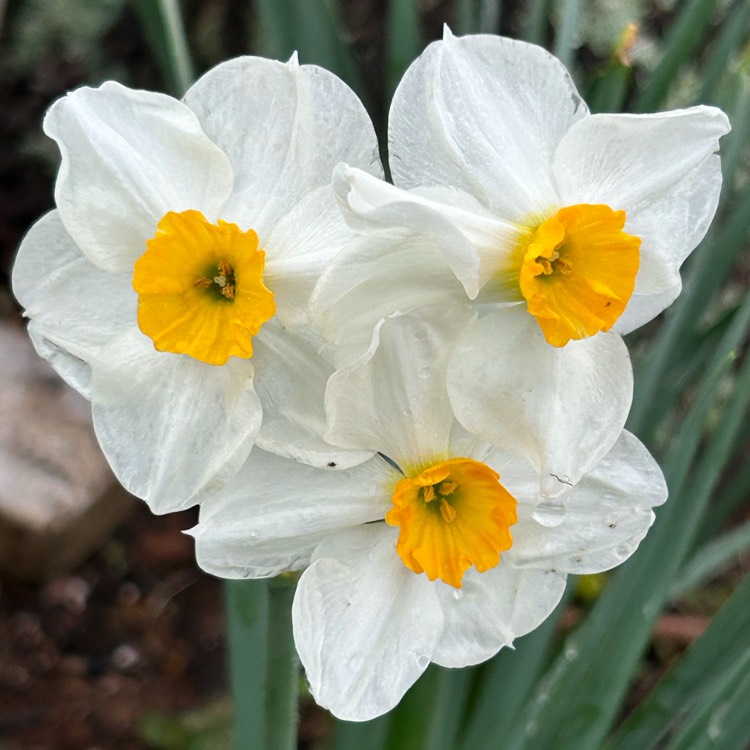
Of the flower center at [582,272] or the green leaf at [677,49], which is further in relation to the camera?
the green leaf at [677,49]

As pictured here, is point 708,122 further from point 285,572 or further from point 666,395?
point 666,395

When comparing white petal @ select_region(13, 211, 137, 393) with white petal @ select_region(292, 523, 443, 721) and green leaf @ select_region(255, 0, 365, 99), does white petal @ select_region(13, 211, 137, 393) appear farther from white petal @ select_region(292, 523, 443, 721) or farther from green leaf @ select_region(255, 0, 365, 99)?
green leaf @ select_region(255, 0, 365, 99)

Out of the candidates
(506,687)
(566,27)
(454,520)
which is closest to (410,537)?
(454,520)

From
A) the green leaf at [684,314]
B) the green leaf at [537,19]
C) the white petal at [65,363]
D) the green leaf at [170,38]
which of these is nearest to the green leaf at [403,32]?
the green leaf at [537,19]

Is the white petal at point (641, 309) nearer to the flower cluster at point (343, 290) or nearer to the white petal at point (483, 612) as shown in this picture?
the flower cluster at point (343, 290)

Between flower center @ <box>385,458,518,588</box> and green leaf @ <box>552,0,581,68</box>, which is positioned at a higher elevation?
green leaf @ <box>552,0,581,68</box>

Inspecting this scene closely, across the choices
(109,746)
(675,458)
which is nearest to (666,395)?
(675,458)

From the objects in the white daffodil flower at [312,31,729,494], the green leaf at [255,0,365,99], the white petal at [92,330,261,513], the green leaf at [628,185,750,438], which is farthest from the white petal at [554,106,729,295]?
the green leaf at [255,0,365,99]

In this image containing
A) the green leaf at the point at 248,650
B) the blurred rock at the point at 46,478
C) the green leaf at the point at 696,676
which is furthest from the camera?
the blurred rock at the point at 46,478
